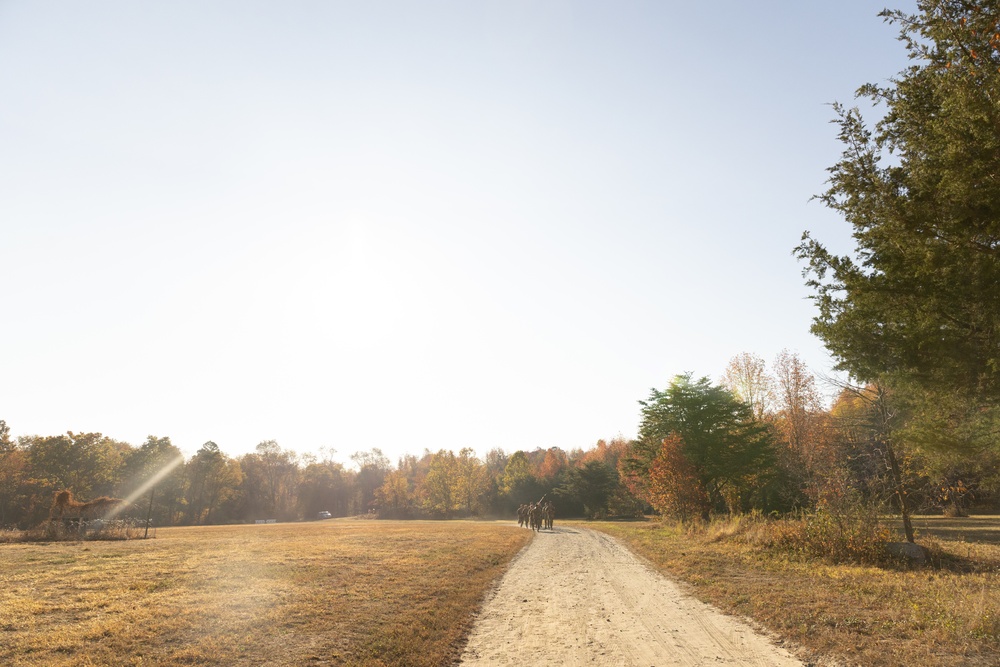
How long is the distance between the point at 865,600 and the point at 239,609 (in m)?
13.0

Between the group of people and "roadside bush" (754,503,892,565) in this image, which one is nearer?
"roadside bush" (754,503,892,565)

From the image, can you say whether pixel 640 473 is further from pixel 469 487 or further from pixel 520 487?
pixel 469 487

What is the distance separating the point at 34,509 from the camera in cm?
5778

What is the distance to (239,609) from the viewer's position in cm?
1045

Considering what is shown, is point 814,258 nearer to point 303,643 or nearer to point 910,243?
point 910,243

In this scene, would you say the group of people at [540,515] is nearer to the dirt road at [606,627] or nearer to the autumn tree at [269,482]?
the dirt road at [606,627]

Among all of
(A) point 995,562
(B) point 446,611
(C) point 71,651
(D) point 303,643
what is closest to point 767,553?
(A) point 995,562

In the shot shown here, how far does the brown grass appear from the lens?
284 inches

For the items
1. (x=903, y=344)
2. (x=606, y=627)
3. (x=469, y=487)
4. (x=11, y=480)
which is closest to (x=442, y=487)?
(x=469, y=487)

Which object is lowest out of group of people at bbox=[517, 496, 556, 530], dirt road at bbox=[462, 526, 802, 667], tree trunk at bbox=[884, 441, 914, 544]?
group of people at bbox=[517, 496, 556, 530]

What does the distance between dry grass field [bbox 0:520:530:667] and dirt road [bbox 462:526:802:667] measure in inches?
31.4

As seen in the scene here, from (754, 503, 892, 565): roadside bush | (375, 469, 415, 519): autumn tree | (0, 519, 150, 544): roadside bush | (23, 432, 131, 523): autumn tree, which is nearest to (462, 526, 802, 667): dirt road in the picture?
(754, 503, 892, 565): roadside bush

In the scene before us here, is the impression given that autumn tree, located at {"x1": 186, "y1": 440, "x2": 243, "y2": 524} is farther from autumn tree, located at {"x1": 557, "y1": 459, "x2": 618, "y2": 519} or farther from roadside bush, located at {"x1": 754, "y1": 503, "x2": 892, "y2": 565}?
roadside bush, located at {"x1": 754, "y1": 503, "x2": 892, "y2": 565}

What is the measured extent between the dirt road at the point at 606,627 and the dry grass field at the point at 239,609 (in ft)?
2.61
